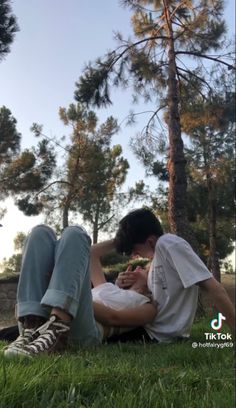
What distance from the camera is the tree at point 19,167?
1332 centimetres

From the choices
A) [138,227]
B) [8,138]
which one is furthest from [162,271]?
[8,138]

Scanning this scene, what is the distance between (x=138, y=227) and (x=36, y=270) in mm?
608

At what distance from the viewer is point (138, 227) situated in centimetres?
242

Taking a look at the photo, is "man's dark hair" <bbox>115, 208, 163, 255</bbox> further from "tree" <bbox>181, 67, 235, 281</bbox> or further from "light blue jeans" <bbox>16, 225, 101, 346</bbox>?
"tree" <bbox>181, 67, 235, 281</bbox>

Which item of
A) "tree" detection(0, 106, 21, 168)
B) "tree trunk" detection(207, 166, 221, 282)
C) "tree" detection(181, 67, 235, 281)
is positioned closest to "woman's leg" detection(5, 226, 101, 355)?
"tree" detection(181, 67, 235, 281)

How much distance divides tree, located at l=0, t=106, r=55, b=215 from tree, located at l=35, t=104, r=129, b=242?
46 cm

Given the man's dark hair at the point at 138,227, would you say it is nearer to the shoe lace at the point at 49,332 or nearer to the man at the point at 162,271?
the man at the point at 162,271

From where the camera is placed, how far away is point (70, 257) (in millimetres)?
1944

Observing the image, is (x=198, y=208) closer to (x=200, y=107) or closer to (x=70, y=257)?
(x=200, y=107)

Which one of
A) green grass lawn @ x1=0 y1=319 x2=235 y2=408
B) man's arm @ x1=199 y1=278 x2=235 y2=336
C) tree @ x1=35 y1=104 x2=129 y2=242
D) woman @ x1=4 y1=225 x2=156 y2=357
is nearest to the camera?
green grass lawn @ x1=0 y1=319 x2=235 y2=408

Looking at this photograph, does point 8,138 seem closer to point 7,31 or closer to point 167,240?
point 7,31

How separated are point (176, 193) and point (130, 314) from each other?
4.30 metres

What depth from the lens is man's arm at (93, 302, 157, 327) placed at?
2.27m

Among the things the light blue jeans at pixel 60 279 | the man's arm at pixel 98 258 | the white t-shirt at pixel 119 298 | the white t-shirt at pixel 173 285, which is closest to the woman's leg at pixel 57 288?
the light blue jeans at pixel 60 279
